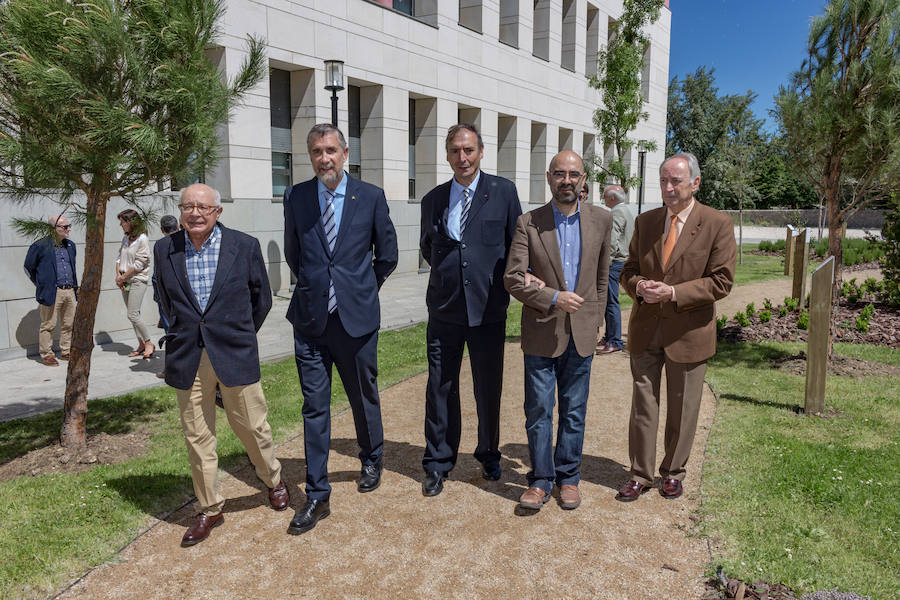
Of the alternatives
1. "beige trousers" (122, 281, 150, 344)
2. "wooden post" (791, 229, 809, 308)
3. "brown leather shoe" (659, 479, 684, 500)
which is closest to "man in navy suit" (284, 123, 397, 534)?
"brown leather shoe" (659, 479, 684, 500)

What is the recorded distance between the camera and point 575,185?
434cm

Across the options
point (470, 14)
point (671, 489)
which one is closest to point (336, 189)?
point (671, 489)

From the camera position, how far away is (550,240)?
441 cm

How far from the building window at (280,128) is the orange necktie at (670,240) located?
12.2 meters

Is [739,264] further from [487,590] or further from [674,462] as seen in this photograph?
[487,590]

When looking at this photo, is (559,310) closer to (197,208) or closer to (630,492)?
(630,492)

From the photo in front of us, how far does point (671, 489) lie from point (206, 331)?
3.20 metres

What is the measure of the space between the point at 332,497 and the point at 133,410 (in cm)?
302

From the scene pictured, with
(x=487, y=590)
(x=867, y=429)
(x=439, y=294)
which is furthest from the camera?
(x=867, y=429)

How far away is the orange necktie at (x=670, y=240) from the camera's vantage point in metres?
4.57

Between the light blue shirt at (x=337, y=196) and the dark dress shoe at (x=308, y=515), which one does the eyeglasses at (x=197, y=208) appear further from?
the dark dress shoe at (x=308, y=515)

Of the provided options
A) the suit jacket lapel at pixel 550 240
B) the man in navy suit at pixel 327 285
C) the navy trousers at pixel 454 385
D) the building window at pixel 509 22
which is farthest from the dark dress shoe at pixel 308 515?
the building window at pixel 509 22

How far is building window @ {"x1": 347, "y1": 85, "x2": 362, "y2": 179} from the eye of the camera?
1742cm

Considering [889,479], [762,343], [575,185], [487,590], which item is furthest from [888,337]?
[487,590]
